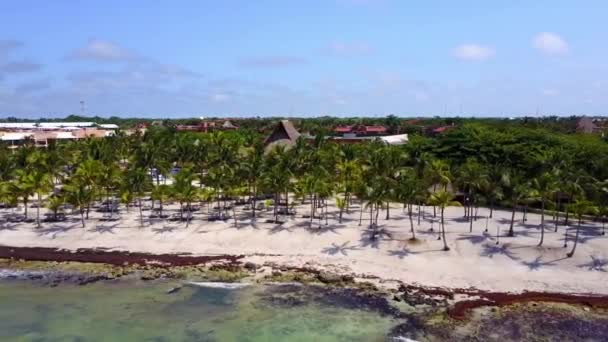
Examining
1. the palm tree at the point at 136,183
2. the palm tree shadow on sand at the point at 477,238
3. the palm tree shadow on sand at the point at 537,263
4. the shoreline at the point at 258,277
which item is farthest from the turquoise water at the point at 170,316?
the palm tree at the point at 136,183

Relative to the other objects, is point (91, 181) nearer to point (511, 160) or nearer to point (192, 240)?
point (192, 240)

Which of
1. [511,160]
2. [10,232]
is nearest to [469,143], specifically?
[511,160]

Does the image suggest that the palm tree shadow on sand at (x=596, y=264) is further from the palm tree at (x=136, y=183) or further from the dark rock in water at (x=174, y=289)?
the palm tree at (x=136, y=183)

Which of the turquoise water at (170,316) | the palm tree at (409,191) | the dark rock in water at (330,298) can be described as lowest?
the turquoise water at (170,316)

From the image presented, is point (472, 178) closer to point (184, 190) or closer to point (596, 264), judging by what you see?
point (596, 264)

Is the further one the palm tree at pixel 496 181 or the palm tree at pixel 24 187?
the palm tree at pixel 24 187

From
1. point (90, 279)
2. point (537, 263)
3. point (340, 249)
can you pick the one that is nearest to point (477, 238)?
point (537, 263)

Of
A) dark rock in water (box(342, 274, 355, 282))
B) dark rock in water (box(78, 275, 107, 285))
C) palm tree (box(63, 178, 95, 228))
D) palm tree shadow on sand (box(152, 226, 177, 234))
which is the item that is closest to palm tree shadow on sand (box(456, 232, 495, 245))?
dark rock in water (box(342, 274, 355, 282))
